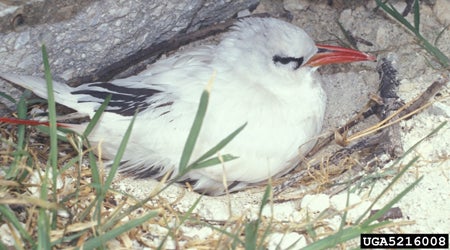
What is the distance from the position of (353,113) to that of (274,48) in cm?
48

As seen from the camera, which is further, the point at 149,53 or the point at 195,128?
the point at 149,53

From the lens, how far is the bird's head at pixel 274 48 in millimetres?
3037

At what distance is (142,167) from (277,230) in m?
0.58

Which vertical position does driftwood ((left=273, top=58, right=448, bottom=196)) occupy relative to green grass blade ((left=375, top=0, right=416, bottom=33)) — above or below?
below

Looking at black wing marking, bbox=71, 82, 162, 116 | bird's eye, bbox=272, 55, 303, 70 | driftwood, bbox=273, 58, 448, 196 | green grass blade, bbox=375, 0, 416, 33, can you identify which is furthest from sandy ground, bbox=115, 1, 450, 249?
bird's eye, bbox=272, 55, 303, 70

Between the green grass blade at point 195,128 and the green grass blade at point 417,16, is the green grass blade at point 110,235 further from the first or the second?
the green grass blade at point 417,16

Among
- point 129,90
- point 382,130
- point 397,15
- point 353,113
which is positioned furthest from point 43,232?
point 397,15

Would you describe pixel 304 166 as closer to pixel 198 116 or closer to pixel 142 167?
pixel 142 167

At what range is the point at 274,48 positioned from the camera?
10.00 ft

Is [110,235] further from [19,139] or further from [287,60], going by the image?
[287,60]

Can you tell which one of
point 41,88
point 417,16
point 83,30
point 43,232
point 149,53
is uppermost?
point 417,16

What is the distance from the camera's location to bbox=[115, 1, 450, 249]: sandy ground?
103 inches

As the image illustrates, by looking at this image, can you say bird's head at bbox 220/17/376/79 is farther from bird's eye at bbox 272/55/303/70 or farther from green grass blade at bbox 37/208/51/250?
green grass blade at bbox 37/208/51/250

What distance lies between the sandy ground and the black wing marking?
10.1 inches
